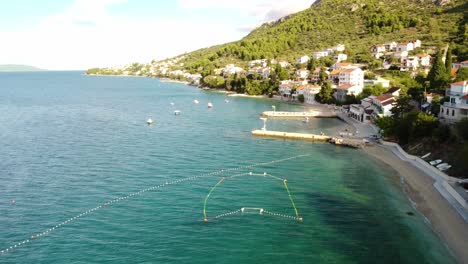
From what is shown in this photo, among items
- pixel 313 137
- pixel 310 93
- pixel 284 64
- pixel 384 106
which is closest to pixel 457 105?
pixel 384 106

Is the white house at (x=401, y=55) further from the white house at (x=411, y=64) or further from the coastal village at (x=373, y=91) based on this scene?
the white house at (x=411, y=64)

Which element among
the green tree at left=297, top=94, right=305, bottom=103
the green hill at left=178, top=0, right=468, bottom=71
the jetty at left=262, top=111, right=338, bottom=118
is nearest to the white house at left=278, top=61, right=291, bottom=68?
the green hill at left=178, top=0, right=468, bottom=71

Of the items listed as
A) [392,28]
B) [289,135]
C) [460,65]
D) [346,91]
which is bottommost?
[289,135]

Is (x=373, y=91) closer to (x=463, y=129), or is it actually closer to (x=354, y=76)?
(x=354, y=76)

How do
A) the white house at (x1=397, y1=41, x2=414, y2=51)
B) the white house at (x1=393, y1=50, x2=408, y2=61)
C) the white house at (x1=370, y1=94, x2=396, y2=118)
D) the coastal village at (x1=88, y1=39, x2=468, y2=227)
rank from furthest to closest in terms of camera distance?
the white house at (x1=397, y1=41, x2=414, y2=51)
the white house at (x1=393, y1=50, x2=408, y2=61)
the white house at (x1=370, y1=94, x2=396, y2=118)
the coastal village at (x1=88, y1=39, x2=468, y2=227)

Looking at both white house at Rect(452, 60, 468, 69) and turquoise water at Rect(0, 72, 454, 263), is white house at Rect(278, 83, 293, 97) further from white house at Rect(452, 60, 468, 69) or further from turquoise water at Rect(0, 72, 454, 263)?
turquoise water at Rect(0, 72, 454, 263)

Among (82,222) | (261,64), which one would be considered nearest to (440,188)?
Answer: (82,222)
